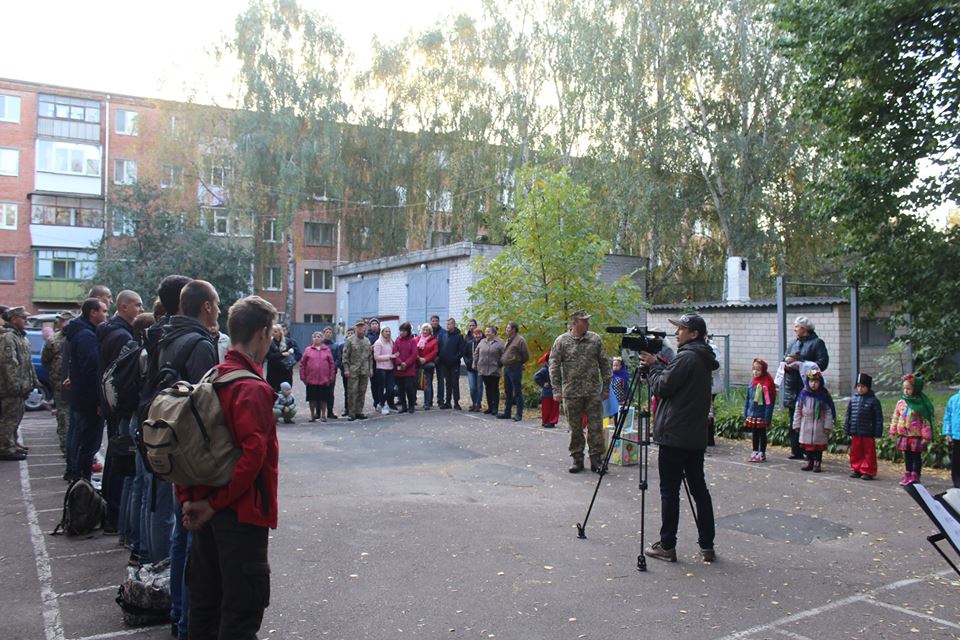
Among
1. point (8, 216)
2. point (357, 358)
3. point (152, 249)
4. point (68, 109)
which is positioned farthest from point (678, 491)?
point (68, 109)

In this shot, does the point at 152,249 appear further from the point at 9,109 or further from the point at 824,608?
the point at 824,608

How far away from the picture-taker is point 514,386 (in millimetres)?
15031

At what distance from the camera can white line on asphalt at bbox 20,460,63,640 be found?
14.8 feet

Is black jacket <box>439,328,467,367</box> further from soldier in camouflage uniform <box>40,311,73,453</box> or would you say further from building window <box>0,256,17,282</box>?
building window <box>0,256,17,282</box>

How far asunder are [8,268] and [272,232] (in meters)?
16.0

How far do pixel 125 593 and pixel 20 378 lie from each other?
677 centimetres

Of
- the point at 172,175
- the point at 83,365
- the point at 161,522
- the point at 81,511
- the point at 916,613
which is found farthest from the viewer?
the point at 172,175

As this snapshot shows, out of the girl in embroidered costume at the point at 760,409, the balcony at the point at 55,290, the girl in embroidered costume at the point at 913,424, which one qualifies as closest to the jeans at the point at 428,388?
the girl in embroidered costume at the point at 760,409

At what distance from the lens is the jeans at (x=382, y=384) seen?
1566cm

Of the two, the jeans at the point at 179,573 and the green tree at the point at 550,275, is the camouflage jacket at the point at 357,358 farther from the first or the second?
the jeans at the point at 179,573

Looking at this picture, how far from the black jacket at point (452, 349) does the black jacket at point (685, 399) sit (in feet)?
34.2

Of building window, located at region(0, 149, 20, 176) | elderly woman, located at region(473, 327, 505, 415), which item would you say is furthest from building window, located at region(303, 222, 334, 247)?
elderly woman, located at region(473, 327, 505, 415)

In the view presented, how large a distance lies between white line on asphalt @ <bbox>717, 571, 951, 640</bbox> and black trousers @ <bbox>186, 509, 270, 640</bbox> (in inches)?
110

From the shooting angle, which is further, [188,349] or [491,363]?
[491,363]
